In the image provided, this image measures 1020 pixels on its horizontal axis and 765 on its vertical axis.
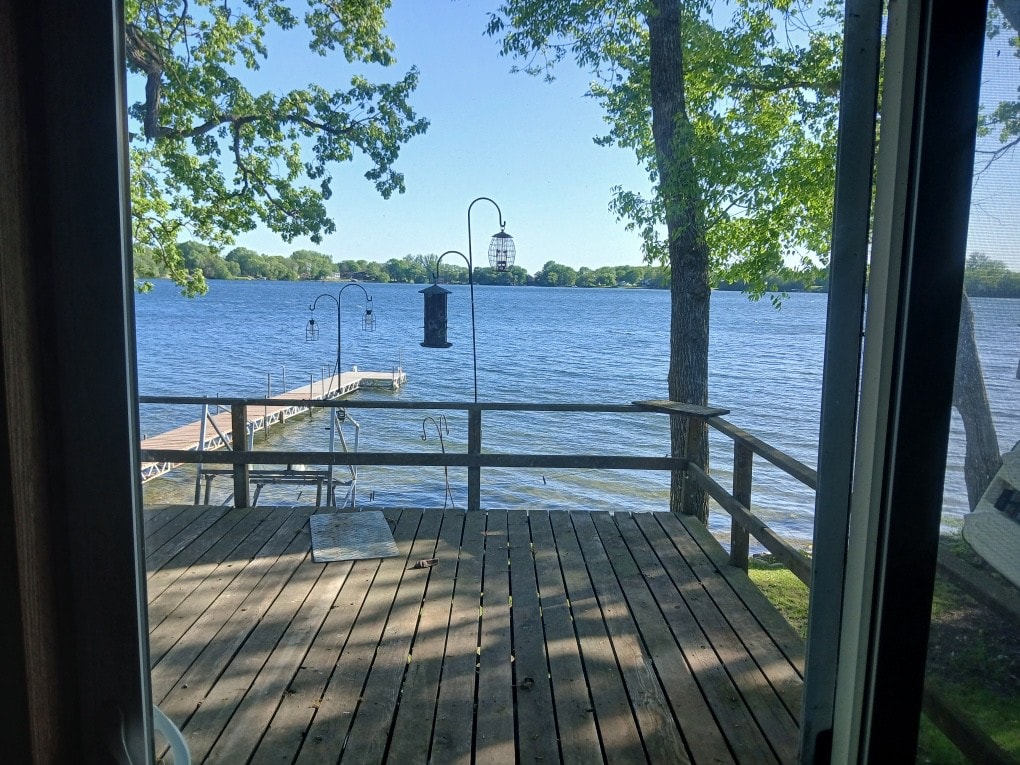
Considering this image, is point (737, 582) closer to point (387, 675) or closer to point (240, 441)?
point (387, 675)

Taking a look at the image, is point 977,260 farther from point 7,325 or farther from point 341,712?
point 341,712

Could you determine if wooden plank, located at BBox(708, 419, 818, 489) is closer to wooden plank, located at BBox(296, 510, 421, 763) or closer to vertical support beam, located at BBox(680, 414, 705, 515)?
vertical support beam, located at BBox(680, 414, 705, 515)

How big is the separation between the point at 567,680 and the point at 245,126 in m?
6.87

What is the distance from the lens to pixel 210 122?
22.9 ft

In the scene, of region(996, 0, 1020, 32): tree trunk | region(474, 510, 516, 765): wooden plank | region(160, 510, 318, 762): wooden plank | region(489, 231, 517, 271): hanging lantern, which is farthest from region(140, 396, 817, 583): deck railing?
region(996, 0, 1020, 32): tree trunk

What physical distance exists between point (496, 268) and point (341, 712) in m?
4.15

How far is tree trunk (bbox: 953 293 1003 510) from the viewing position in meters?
0.74

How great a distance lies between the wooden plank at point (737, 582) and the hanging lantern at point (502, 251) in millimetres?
2422

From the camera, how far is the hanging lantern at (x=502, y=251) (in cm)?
566

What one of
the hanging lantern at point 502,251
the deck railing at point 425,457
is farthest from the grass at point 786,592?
the hanging lantern at point 502,251

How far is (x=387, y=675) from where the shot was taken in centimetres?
229

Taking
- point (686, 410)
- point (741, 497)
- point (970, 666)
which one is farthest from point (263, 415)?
point (970, 666)

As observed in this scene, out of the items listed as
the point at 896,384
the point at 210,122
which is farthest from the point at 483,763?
the point at 210,122

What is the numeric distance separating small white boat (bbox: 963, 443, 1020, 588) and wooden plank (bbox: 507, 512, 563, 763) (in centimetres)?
141
